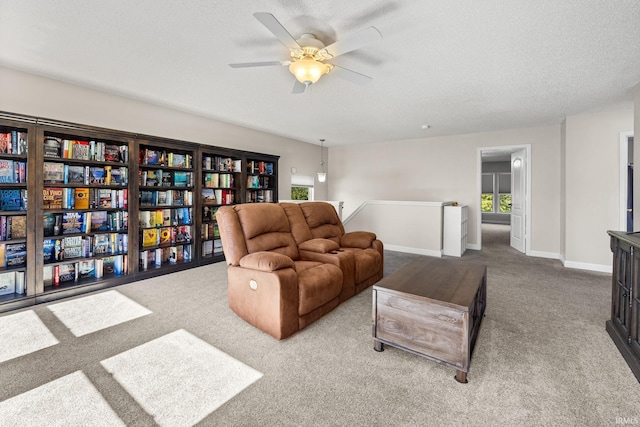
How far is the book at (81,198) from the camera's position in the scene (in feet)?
10.9

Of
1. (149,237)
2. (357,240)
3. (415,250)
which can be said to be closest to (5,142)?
(149,237)

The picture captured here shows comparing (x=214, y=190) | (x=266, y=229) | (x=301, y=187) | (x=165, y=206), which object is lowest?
(x=266, y=229)

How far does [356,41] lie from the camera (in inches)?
77.7

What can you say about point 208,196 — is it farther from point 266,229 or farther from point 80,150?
point 266,229

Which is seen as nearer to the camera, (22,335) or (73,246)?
(22,335)

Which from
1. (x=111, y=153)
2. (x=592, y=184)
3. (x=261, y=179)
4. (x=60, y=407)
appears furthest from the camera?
(x=261, y=179)

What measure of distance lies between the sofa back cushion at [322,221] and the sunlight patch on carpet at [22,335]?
2532 mm

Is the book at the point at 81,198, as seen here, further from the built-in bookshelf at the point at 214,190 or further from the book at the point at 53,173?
the built-in bookshelf at the point at 214,190

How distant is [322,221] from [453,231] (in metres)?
3.08

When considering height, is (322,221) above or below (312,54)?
below

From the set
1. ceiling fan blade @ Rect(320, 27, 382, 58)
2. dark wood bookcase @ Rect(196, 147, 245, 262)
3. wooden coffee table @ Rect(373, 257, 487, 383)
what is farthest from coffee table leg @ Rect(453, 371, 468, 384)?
dark wood bookcase @ Rect(196, 147, 245, 262)

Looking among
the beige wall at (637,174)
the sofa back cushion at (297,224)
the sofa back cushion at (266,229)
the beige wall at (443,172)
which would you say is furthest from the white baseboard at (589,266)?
the sofa back cushion at (266,229)

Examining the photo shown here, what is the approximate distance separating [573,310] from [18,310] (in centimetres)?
552

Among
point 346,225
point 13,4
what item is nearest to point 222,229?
point 13,4
